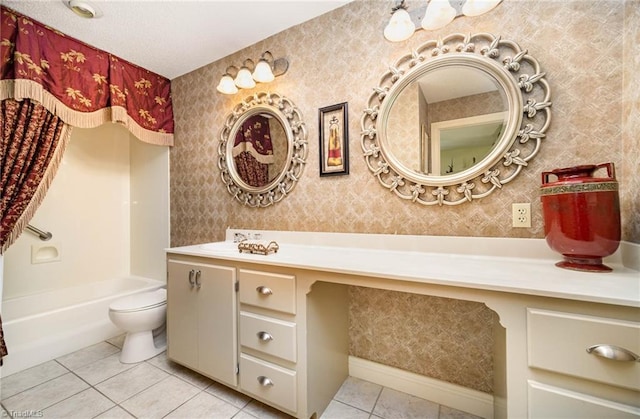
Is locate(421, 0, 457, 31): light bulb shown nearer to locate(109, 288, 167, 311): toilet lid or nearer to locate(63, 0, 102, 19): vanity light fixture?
locate(63, 0, 102, 19): vanity light fixture

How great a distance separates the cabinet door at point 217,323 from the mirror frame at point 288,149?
69 centimetres

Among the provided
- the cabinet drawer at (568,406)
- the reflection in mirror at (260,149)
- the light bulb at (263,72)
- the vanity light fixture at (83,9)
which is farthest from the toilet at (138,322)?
the cabinet drawer at (568,406)

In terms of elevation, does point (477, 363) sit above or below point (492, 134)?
below

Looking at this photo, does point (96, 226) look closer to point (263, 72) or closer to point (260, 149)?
point (260, 149)

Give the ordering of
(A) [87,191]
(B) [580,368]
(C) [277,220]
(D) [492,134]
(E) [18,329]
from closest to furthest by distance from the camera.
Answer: (B) [580,368] < (D) [492,134] < (E) [18,329] < (C) [277,220] < (A) [87,191]

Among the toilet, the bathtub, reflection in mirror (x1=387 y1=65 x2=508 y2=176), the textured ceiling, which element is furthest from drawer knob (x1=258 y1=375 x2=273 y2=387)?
the textured ceiling

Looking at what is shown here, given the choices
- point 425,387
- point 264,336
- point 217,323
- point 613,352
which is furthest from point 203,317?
point 613,352

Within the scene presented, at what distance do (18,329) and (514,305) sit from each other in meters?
2.93

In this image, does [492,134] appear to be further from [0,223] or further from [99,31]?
[0,223]

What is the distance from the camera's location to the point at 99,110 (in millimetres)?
1954

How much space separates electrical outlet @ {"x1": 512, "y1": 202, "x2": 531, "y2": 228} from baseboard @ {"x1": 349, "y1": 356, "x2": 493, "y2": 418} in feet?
2.88

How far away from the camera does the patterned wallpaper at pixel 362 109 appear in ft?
3.39

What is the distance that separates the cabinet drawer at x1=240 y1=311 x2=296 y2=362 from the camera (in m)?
1.15

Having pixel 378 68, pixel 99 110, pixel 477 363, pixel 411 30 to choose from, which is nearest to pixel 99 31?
pixel 99 110
